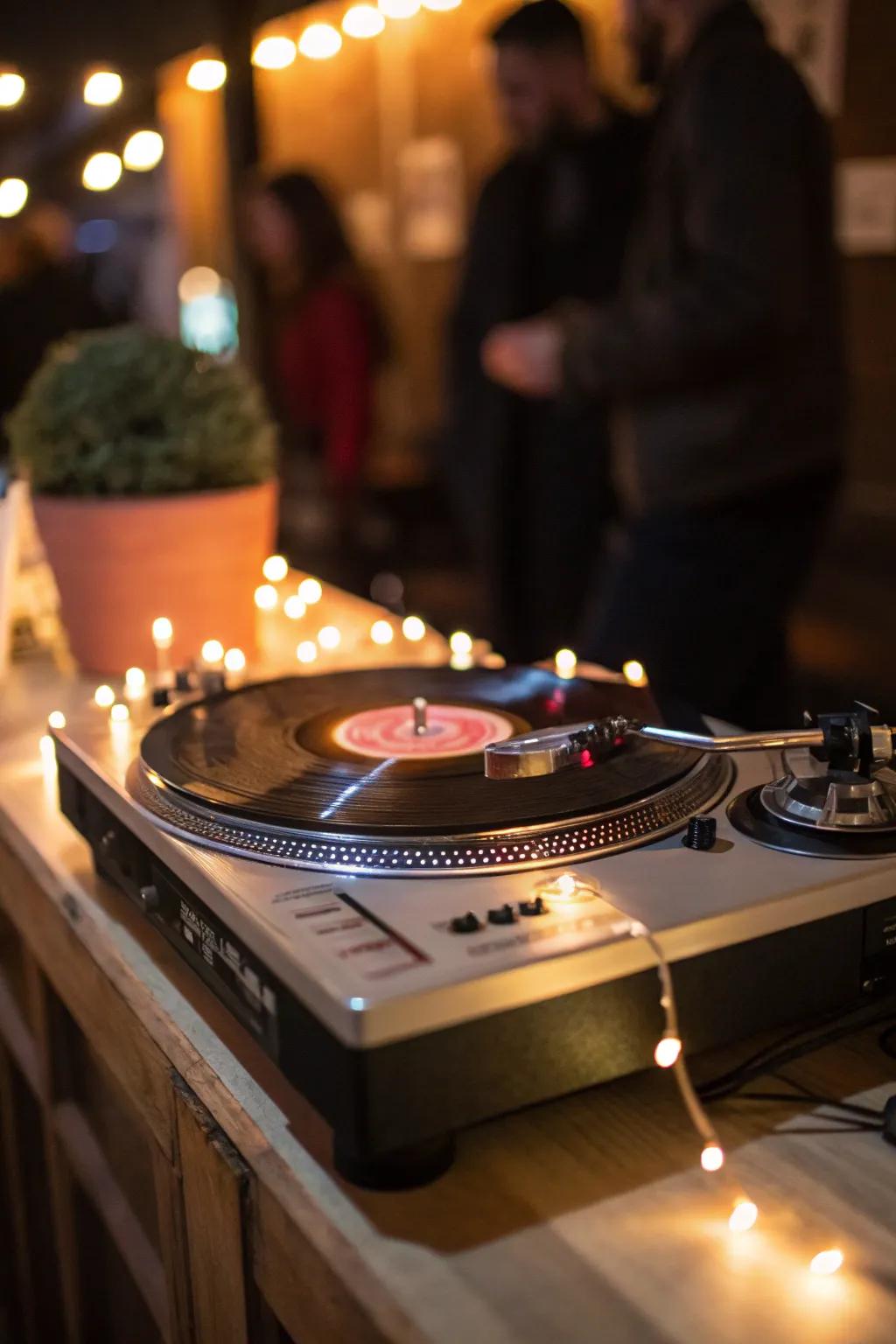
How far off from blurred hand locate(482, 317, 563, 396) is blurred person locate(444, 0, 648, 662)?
0.62 meters

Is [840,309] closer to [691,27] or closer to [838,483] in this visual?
[838,483]

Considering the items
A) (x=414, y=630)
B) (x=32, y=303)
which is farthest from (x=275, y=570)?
(x=32, y=303)

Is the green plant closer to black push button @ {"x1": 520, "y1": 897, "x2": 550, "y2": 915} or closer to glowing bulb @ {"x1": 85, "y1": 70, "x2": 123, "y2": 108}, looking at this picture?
glowing bulb @ {"x1": 85, "y1": 70, "x2": 123, "y2": 108}

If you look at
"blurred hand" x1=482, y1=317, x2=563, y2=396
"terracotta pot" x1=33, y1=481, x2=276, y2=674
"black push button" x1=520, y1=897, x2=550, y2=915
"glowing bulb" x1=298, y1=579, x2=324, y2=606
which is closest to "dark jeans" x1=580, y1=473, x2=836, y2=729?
"blurred hand" x1=482, y1=317, x2=563, y2=396

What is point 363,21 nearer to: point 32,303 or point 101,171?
point 32,303

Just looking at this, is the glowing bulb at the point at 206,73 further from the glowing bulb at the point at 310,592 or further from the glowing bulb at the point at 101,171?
the glowing bulb at the point at 310,592

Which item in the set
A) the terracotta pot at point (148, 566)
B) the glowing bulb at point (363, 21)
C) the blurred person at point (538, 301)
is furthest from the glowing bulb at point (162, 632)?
the glowing bulb at point (363, 21)

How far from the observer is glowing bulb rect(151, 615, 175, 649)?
1267mm

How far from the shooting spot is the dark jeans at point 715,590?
172 centimetres

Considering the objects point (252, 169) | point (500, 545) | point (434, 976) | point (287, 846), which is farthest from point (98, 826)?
point (252, 169)

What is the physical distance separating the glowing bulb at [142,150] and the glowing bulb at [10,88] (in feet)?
0.53

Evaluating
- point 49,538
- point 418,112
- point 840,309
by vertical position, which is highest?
point 418,112

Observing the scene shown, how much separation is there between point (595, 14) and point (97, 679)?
3406 millimetres

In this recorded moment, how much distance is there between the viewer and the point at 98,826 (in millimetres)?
847
